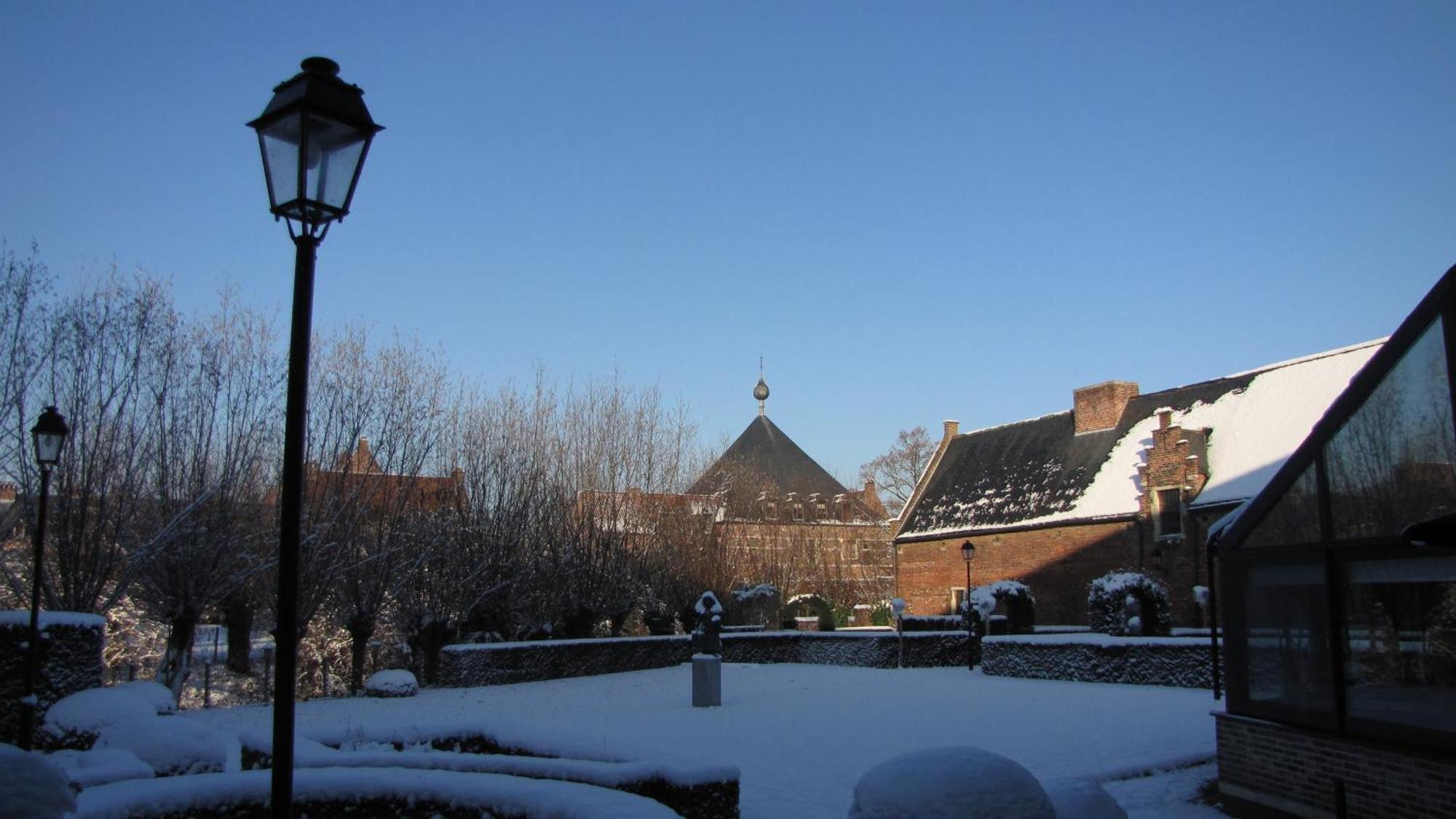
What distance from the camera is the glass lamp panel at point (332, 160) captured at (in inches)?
165

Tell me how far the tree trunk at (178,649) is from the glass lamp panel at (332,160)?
55.3 feet

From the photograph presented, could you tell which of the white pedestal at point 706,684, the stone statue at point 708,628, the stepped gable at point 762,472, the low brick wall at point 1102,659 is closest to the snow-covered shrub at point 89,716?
the white pedestal at point 706,684

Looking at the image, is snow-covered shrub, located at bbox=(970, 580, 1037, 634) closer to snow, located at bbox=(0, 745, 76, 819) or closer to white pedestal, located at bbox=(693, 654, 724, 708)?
white pedestal, located at bbox=(693, 654, 724, 708)

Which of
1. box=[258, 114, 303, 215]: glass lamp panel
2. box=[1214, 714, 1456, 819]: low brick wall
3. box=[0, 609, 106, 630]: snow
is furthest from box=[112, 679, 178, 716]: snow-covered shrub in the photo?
box=[1214, 714, 1456, 819]: low brick wall

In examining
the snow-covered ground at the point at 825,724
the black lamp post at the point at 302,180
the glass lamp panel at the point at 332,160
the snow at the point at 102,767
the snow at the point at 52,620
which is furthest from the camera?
the snow at the point at 52,620

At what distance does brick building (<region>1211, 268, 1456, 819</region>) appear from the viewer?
6.86 m

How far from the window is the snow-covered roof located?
2.37 feet

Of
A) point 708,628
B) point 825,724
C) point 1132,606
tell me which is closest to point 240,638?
point 708,628

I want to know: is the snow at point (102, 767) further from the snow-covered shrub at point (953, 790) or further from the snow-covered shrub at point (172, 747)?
the snow-covered shrub at point (953, 790)

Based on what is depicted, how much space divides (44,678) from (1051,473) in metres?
29.8

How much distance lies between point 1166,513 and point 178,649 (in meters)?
24.8

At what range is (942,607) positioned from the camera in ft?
125

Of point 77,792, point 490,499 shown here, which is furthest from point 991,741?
point 490,499

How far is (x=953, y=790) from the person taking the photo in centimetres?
491
